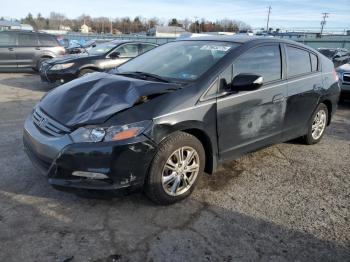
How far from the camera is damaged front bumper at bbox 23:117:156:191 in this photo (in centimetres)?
→ 314

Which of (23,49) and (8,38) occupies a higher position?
(8,38)

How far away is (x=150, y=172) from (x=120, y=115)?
0.60m

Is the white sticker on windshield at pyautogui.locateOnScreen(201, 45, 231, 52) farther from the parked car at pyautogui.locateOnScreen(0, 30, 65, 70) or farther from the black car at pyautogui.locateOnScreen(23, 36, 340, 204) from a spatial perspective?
the parked car at pyautogui.locateOnScreen(0, 30, 65, 70)

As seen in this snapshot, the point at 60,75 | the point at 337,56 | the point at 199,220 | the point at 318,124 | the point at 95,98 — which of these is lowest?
the point at 199,220

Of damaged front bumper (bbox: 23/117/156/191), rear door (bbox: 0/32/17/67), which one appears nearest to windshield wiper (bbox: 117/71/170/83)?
damaged front bumper (bbox: 23/117/156/191)

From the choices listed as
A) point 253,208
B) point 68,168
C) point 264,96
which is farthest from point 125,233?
point 264,96

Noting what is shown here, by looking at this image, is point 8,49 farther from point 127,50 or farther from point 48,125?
point 48,125

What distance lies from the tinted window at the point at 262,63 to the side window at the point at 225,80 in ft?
0.32

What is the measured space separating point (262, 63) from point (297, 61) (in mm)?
867

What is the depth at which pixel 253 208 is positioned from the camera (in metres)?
3.63

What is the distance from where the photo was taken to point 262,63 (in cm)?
440

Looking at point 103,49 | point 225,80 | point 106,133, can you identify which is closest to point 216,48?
point 225,80

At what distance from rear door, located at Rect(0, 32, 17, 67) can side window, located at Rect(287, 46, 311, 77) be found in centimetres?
1147

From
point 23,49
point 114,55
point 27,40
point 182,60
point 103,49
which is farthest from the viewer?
point 27,40
